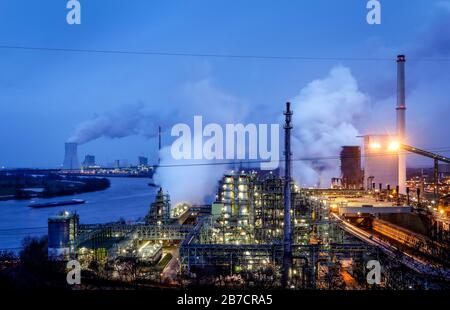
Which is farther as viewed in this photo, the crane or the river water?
the crane

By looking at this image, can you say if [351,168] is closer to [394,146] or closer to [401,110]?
[394,146]

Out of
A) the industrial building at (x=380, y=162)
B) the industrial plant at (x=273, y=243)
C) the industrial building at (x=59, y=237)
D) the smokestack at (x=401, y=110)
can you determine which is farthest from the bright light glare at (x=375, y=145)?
the industrial building at (x=59, y=237)

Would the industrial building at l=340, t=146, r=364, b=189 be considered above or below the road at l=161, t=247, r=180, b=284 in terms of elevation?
above

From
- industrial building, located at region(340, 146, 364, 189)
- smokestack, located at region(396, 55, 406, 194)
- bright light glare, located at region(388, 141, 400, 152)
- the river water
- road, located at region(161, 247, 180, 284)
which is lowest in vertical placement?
the river water

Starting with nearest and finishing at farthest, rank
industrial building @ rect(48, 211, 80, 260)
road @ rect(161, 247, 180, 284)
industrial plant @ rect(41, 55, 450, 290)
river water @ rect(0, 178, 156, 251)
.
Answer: industrial plant @ rect(41, 55, 450, 290) < road @ rect(161, 247, 180, 284) < industrial building @ rect(48, 211, 80, 260) < river water @ rect(0, 178, 156, 251)

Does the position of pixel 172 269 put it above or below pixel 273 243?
below

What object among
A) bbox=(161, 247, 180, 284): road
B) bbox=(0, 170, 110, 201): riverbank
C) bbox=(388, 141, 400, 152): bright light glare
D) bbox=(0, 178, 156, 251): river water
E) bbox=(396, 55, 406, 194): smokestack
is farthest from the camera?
bbox=(0, 170, 110, 201): riverbank

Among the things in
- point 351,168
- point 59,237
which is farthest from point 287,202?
point 351,168

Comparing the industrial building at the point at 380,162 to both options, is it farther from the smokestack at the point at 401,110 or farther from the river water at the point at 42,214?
the river water at the point at 42,214

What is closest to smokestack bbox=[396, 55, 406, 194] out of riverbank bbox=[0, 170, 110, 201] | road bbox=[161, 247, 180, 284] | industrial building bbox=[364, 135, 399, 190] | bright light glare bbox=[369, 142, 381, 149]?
industrial building bbox=[364, 135, 399, 190]

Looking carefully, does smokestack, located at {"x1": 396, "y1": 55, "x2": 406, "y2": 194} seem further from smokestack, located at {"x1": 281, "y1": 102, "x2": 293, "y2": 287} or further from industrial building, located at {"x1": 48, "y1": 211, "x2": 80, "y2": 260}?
industrial building, located at {"x1": 48, "y1": 211, "x2": 80, "y2": 260}
